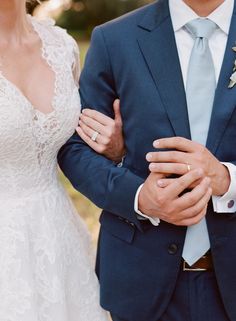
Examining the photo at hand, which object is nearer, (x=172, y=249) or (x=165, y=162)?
(x=165, y=162)

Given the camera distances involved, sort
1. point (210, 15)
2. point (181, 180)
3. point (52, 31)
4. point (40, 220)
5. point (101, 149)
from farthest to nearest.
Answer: point (52, 31), point (40, 220), point (101, 149), point (210, 15), point (181, 180)

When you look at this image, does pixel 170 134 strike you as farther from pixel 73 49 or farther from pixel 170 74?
pixel 73 49

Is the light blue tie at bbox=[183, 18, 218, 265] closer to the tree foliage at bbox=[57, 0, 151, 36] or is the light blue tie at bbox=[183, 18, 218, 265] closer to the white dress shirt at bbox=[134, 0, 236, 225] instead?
the white dress shirt at bbox=[134, 0, 236, 225]

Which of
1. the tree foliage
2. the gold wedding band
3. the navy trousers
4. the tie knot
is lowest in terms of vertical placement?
the tree foliage

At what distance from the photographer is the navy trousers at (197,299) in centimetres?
263

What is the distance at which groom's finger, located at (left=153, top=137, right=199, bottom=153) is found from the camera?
2.34 metres

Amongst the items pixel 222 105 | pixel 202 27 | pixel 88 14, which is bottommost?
pixel 88 14

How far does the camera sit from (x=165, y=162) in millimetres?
2373

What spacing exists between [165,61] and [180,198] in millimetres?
529

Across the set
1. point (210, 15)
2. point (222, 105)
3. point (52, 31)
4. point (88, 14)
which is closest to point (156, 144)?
point (222, 105)

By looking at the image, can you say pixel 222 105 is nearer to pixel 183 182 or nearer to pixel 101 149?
pixel 183 182

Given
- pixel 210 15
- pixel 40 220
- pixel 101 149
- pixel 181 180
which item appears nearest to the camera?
pixel 181 180

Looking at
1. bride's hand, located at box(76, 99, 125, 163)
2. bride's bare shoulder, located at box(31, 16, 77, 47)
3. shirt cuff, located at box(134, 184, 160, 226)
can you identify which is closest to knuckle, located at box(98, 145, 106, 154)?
bride's hand, located at box(76, 99, 125, 163)

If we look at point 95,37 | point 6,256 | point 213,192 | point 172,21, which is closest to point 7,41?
point 95,37
